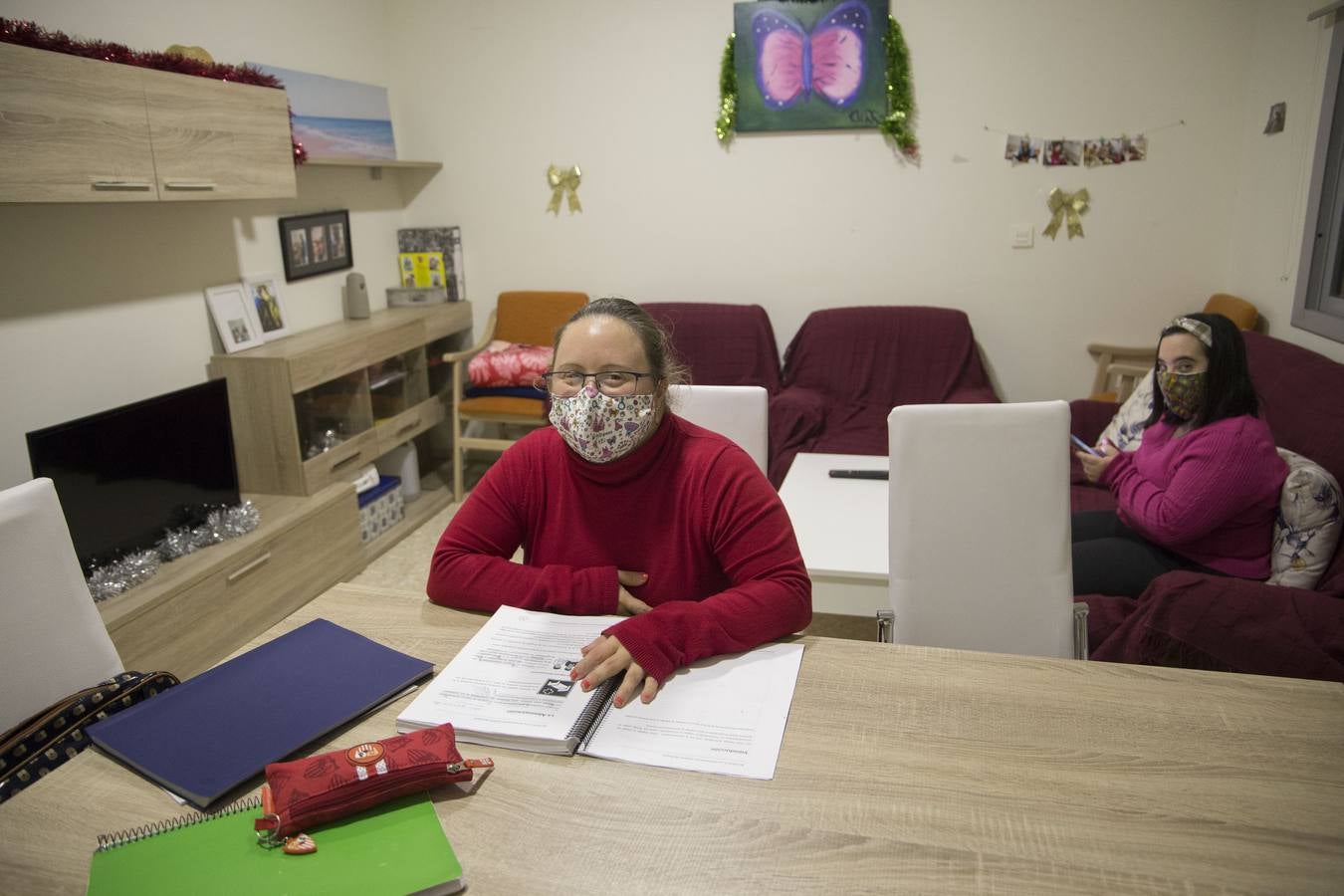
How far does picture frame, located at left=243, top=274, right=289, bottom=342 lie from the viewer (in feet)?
11.6

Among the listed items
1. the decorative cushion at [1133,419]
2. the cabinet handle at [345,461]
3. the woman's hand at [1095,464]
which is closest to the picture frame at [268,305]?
the cabinet handle at [345,461]

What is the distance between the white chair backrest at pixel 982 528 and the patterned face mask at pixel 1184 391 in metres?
0.64

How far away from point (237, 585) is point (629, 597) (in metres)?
1.93

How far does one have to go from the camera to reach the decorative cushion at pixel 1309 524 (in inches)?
83.0

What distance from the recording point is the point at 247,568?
290 centimetres

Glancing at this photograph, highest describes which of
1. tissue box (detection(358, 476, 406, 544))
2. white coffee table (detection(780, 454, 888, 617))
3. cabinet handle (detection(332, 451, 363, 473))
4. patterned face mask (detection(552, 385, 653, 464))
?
patterned face mask (detection(552, 385, 653, 464))

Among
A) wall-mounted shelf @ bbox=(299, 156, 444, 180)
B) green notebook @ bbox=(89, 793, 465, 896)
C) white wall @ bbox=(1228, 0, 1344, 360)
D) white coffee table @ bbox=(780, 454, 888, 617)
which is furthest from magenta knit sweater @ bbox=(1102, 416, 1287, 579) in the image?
wall-mounted shelf @ bbox=(299, 156, 444, 180)

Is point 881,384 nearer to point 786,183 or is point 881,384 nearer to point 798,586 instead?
point 786,183

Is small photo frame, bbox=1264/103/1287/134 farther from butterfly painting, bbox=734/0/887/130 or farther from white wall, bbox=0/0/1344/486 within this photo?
butterfly painting, bbox=734/0/887/130

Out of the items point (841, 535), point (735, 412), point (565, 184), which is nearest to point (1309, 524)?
point (841, 535)

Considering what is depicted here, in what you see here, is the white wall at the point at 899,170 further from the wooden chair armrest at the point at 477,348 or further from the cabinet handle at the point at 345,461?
the cabinet handle at the point at 345,461

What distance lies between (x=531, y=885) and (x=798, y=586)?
2.08 feet

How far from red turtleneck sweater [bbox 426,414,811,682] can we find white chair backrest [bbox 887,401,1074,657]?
1.45ft

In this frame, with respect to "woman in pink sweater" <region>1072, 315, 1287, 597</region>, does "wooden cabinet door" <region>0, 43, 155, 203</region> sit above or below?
above
